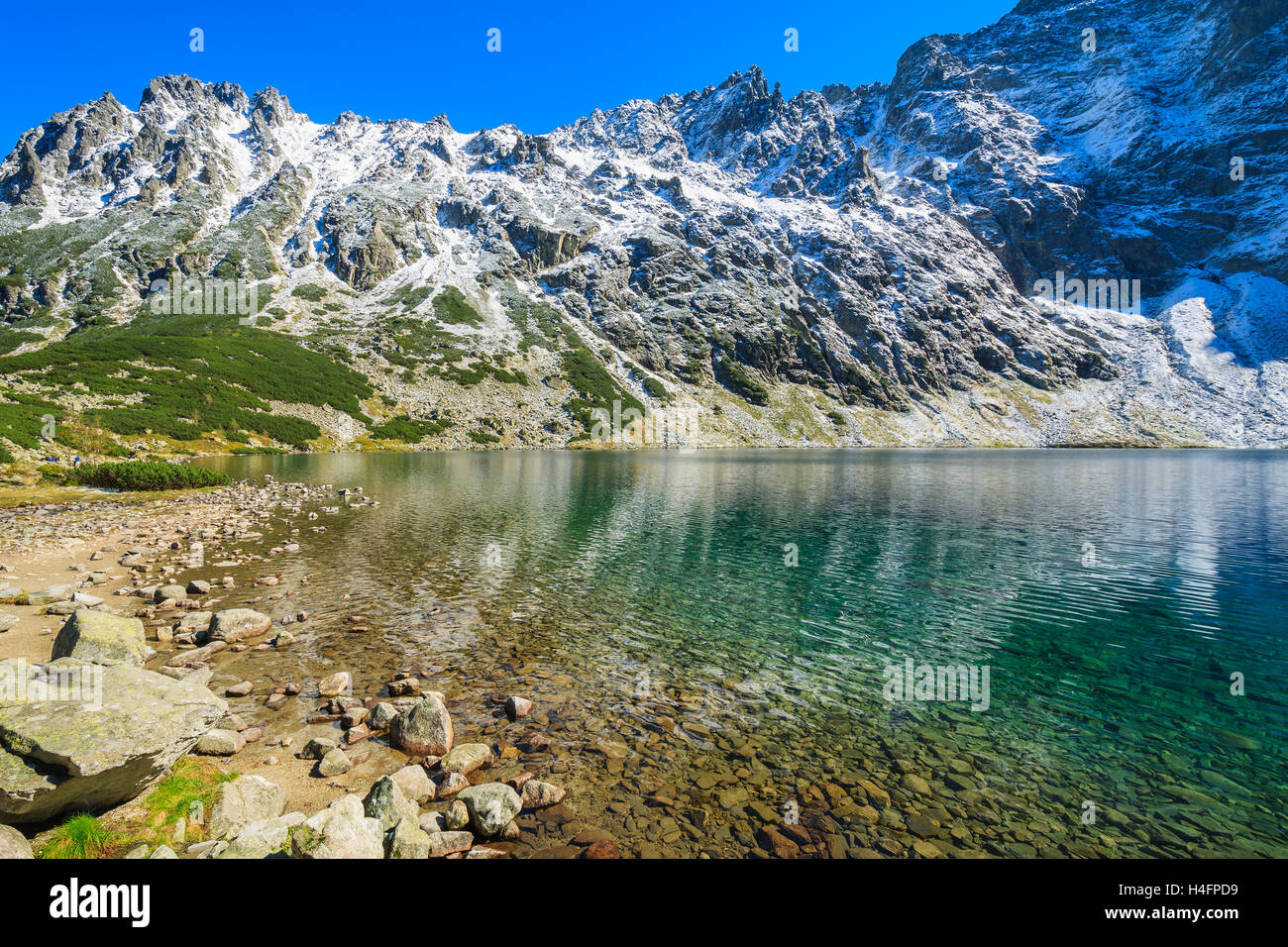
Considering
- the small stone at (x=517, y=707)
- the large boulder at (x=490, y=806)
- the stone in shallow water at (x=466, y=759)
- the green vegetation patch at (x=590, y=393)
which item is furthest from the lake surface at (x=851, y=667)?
the green vegetation patch at (x=590, y=393)

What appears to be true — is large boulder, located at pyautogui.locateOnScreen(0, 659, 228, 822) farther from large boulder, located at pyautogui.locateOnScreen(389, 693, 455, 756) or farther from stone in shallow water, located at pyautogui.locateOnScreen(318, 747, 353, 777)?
large boulder, located at pyautogui.locateOnScreen(389, 693, 455, 756)

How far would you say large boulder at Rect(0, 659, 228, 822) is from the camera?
23.5 ft

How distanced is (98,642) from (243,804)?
667cm

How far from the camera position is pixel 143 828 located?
307 inches

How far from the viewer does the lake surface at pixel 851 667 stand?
9891 mm

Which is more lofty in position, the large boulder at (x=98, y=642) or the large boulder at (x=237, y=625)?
the large boulder at (x=98, y=642)

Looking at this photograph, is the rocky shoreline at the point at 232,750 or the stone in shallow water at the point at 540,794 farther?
the stone in shallow water at the point at 540,794

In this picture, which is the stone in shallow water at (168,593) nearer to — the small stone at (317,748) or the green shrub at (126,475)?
the small stone at (317,748)

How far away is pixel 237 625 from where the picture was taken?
1688 cm

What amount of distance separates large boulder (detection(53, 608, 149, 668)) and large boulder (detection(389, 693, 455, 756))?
5.99 meters

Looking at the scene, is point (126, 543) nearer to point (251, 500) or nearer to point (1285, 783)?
point (251, 500)

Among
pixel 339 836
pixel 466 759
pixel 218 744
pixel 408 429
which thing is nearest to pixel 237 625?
pixel 218 744

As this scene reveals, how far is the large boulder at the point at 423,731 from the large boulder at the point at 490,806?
2.00 metres
